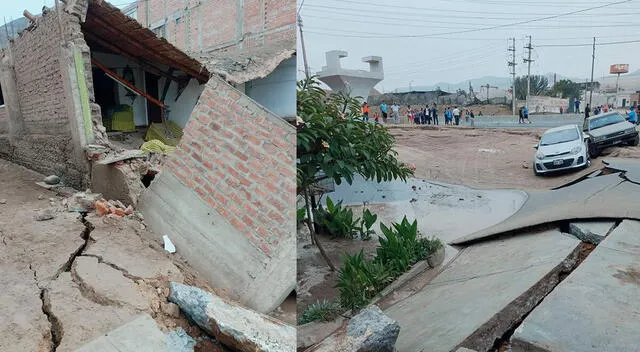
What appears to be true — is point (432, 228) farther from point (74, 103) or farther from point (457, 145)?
point (74, 103)

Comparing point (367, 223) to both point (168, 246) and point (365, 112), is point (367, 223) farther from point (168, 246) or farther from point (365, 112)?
point (168, 246)

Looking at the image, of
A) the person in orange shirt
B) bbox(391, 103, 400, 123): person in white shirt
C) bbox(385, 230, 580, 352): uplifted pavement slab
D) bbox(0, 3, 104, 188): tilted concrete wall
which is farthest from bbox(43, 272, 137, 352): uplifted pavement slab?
bbox(391, 103, 400, 123): person in white shirt

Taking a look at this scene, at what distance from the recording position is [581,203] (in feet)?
7.68

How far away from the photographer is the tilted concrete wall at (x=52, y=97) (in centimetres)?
323

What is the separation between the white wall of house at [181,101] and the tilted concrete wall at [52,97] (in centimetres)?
112

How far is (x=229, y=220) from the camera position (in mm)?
2033

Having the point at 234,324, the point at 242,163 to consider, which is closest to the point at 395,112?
the point at 242,163

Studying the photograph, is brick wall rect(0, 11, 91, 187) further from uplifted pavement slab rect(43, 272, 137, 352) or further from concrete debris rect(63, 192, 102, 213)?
uplifted pavement slab rect(43, 272, 137, 352)

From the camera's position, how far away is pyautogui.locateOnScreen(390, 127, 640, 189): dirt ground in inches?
96.4

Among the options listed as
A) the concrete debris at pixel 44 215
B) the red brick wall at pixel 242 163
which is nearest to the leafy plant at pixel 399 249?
the red brick wall at pixel 242 163

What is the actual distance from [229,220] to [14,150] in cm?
381

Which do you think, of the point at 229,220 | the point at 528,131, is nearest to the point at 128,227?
the point at 229,220

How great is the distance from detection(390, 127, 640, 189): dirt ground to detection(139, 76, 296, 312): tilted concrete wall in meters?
1.43

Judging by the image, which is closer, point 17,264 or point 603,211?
point 17,264
